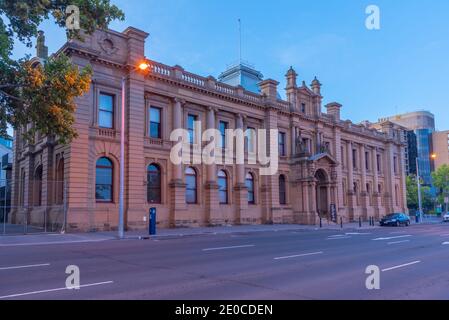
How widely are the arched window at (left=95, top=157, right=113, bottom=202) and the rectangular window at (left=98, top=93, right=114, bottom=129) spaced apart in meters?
→ 2.45

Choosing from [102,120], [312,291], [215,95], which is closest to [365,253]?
[312,291]

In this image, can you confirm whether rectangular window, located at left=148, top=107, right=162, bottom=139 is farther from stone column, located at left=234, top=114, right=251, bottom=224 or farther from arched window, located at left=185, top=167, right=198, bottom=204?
stone column, located at left=234, top=114, right=251, bottom=224

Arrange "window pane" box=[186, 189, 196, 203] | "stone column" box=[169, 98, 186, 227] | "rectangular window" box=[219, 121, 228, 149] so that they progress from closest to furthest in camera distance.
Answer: "stone column" box=[169, 98, 186, 227] → "window pane" box=[186, 189, 196, 203] → "rectangular window" box=[219, 121, 228, 149]

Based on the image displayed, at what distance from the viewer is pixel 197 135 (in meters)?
32.4

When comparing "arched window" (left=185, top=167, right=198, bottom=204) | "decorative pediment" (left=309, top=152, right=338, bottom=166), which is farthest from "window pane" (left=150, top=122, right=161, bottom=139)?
"decorative pediment" (left=309, top=152, right=338, bottom=166)

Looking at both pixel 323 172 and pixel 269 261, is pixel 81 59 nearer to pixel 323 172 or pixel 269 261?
pixel 269 261

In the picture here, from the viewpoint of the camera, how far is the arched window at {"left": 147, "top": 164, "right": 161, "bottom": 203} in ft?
94.6

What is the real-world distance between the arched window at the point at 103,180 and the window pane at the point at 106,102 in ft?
11.7

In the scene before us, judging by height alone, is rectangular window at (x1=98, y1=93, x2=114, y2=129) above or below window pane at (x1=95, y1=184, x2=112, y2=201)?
above

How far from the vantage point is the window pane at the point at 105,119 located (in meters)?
26.5

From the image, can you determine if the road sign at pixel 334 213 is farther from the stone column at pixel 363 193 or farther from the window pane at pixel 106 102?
the window pane at pixel 106 102

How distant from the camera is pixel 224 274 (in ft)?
30.9

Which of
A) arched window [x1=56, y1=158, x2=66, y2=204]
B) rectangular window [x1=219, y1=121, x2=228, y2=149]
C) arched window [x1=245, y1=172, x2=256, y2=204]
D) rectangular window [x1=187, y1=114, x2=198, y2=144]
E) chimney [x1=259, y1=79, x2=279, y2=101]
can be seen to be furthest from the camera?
chimney [x1=259, y1=79, x2=279, y2=101]
